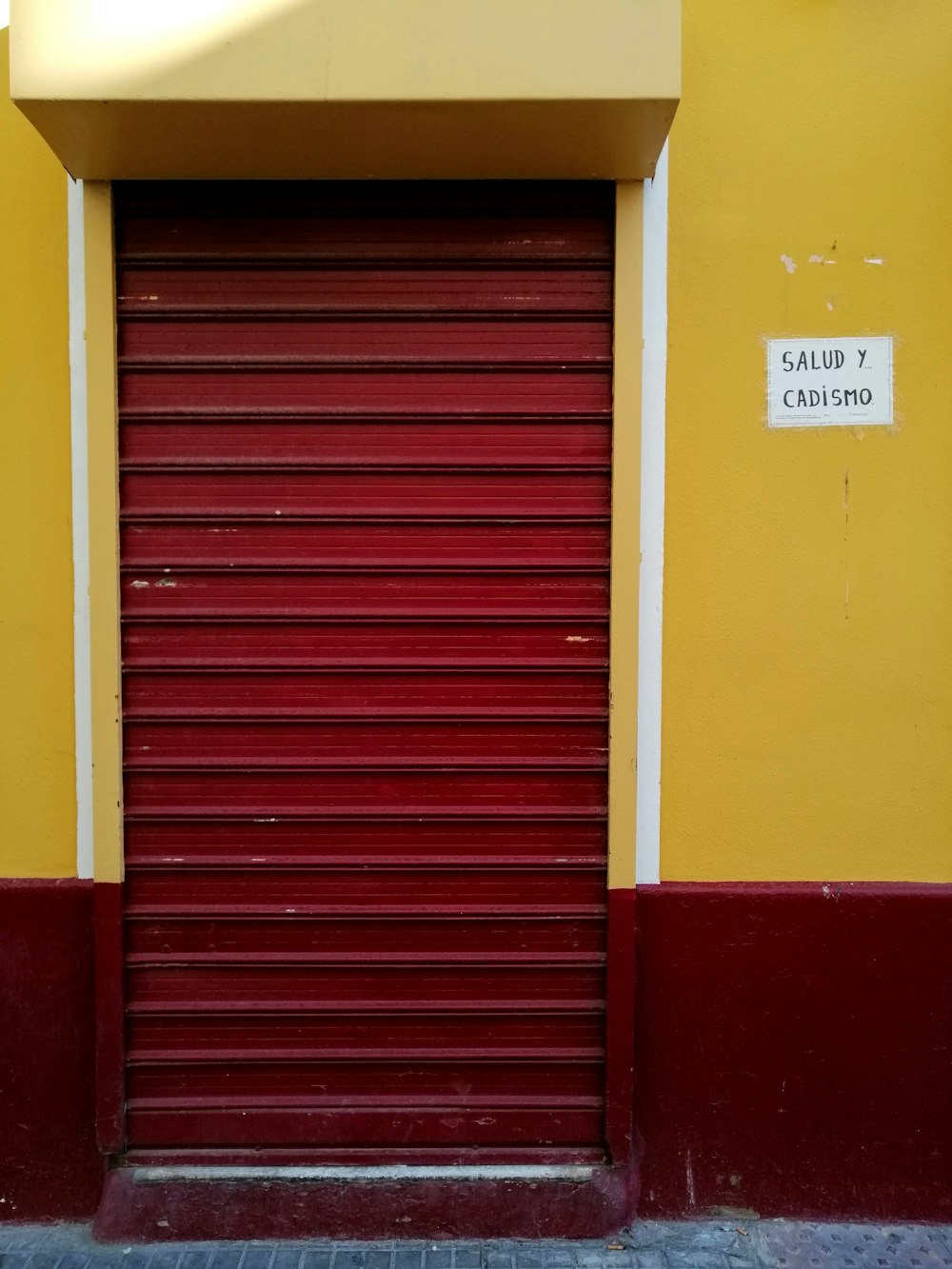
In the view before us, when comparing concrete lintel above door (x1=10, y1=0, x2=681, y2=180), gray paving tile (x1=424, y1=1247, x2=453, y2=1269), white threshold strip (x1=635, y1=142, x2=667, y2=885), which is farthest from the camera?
white threshold strip (x1=635, y1=142, x2=667, y2=885)

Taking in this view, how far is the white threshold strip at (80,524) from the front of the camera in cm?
312

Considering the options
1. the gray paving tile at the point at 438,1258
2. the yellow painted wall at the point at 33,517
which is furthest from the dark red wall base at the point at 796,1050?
the yellow painted wall at the point at 33,517

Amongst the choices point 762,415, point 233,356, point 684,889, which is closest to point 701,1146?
point 684,889

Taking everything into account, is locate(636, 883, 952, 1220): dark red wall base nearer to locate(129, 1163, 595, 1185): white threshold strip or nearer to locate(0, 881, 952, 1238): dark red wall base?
locate(0, 881, 952, 1238): dark red wall base

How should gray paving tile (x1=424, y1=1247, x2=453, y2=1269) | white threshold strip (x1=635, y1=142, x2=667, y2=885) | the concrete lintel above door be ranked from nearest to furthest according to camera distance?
the concrete lintel above door < gray paving tile (x1=424, y1=1247, x2=453, y2=1269) < white threshold strip (x1=635, y1=142, x2=667, y2=885)

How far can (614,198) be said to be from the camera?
3.08 metres

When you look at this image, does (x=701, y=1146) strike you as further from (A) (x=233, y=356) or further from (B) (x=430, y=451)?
(A) (x=233, y=356)

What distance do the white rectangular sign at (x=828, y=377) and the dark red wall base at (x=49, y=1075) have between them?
2.82 m

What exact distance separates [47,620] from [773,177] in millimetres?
2741

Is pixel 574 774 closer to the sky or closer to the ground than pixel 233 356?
closer to the ground

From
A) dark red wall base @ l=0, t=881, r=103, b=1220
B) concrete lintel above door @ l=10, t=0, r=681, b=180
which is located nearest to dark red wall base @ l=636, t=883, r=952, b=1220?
dark red wall base @ l=0, t=881, r=103, b=1220

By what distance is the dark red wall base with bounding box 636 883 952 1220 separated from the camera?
3.16 m

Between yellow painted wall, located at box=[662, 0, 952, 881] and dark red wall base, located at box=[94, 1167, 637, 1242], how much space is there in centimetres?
112

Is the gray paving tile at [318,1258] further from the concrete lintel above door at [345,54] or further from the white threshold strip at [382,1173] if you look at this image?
the concrete lintel above door at [345,54]
